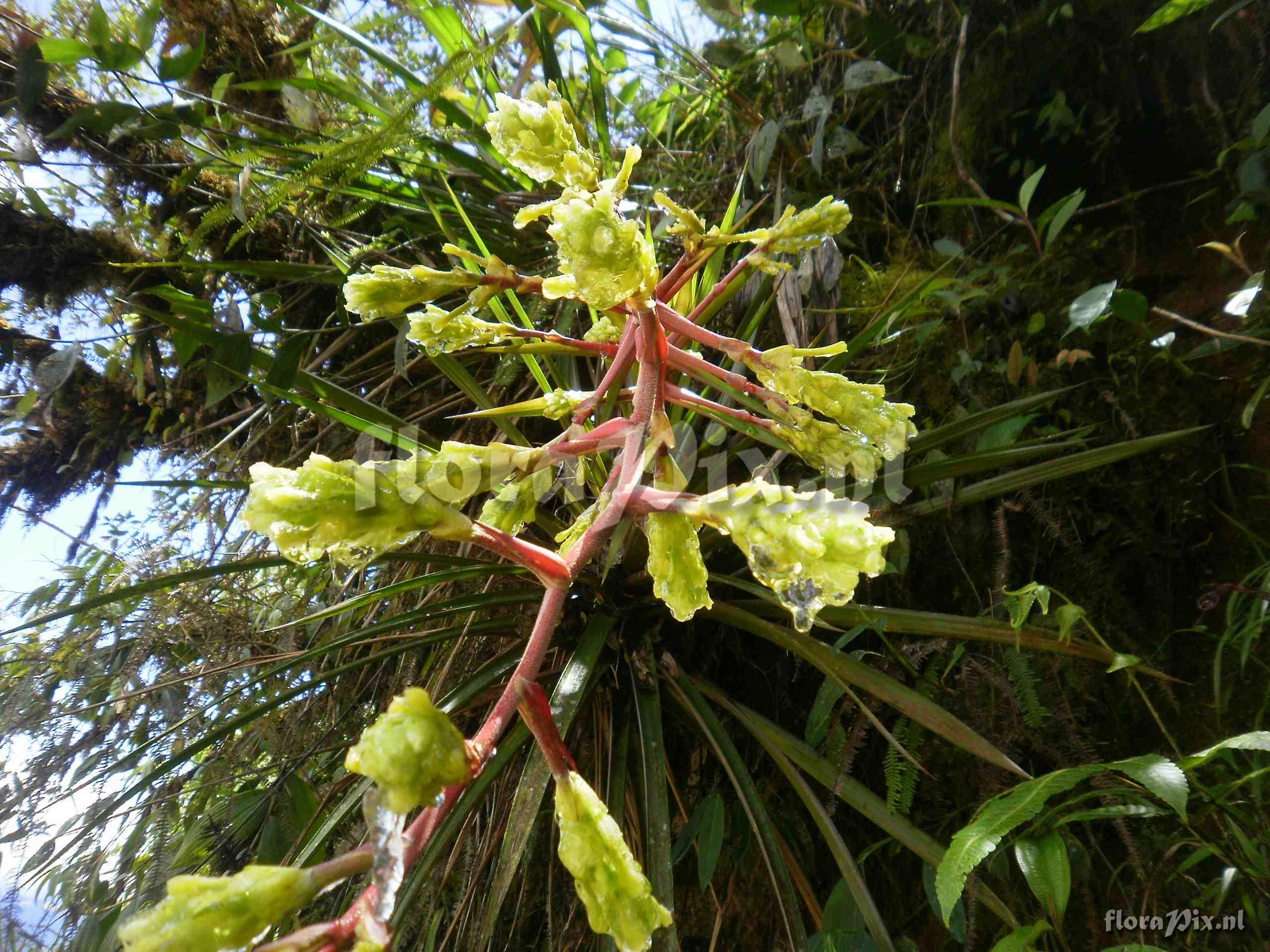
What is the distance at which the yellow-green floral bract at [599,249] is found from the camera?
18.8 inches

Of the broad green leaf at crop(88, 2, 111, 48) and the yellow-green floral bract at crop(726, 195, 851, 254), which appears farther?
the broad green leaf at crop(88, 2, 111, 48)

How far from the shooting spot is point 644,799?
758 millimetres

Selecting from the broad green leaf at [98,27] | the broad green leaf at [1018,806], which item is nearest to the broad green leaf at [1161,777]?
the broad green leaf at [1018,806]

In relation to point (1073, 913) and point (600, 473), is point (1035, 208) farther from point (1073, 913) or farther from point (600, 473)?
point (1073, 913)

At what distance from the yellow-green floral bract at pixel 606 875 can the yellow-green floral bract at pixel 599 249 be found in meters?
0.31

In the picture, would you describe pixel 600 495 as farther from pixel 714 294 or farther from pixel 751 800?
pixel 751 800

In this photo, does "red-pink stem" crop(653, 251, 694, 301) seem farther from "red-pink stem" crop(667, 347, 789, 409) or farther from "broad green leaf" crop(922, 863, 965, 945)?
"broad green leaf" crop(922, 863, 965, 945)

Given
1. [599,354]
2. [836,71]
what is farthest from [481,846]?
[836,71]

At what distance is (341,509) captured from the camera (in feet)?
1.42

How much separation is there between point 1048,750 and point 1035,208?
81 cm

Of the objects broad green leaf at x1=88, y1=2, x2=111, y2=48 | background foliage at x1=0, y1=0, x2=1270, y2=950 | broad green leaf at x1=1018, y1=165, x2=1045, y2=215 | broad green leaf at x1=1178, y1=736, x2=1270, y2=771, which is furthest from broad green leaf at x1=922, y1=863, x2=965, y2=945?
broad green leaf at x1=88, y1=2, x2=111, y2=48

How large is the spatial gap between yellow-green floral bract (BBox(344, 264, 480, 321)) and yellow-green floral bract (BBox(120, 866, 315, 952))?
395 mm

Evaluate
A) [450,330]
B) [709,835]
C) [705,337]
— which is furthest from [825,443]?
[709,835]

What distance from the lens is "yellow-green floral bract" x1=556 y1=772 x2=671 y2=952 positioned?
0.41 metres
